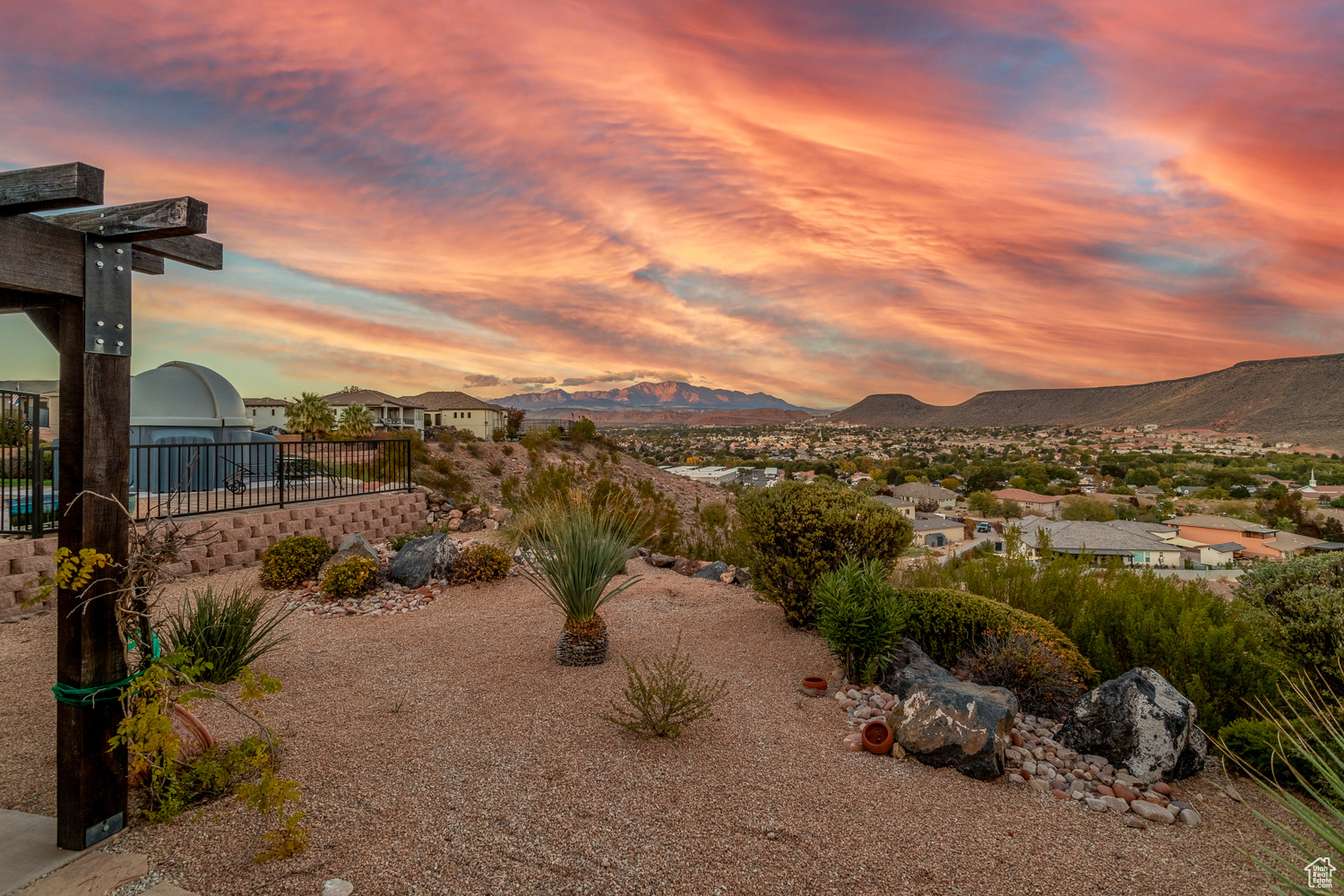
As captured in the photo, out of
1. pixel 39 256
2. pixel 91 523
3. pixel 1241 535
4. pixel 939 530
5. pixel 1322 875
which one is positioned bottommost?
pixel 939 530

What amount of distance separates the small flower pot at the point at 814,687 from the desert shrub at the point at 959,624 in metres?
1.04

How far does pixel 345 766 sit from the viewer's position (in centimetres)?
362

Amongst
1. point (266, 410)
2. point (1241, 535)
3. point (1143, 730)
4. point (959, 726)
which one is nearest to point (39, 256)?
point (959, 726)

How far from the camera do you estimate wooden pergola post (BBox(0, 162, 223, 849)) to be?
8.78 ft

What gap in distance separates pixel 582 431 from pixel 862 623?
34.4 metres

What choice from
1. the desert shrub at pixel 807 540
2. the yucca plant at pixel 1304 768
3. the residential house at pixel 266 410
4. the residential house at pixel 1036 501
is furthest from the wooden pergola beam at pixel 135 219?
the residential house at pixel 266 410

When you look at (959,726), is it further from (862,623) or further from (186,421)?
(186,421)

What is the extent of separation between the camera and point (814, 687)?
198 inches

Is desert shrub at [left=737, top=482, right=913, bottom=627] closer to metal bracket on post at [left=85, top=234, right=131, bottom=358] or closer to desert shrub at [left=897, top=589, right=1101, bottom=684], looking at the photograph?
desert shrub at [left=897, top=589, right=1101, bottom=684]

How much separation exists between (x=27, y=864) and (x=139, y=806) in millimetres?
458

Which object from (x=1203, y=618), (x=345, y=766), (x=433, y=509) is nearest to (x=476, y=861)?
(x=345, y=766)

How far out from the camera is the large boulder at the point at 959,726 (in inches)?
148

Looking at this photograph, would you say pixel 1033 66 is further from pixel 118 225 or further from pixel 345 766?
pixel 345 766

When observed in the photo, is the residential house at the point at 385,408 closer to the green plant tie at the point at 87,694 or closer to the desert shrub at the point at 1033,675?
the green plant tie at the point at 87,694
